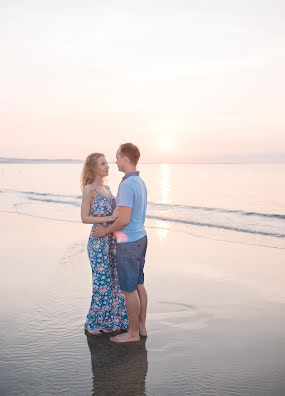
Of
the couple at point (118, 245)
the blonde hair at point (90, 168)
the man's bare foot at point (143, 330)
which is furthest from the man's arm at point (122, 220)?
the man's bare foot at point (143, 330)

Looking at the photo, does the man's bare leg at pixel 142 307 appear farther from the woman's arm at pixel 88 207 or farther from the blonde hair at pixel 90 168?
the blonde hair at pixel 90 168

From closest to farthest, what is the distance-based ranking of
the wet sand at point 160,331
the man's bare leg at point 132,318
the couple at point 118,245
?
the wet sand at point 160,331
the couple at point 118,245
the man's bare leg at point 132,318

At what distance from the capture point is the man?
4.14m

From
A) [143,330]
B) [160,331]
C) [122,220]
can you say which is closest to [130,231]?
[122,220]

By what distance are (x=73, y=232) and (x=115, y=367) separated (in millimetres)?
8227

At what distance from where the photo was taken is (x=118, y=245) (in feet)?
14.2

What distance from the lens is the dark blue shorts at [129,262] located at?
4.29 metres

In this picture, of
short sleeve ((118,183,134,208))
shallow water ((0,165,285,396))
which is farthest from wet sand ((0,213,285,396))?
short sleeve ((118,183,134,208))

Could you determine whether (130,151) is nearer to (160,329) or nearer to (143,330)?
(143,330)

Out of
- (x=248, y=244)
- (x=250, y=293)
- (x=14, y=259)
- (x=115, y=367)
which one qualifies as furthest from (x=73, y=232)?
(x=115, y=367)

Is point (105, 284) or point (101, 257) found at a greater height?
point (101, 257)

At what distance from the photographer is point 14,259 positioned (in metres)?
8.10

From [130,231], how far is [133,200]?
0.35m

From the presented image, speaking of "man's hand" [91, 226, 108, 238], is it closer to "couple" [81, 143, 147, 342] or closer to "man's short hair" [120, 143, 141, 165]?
"couple" [81, 143, 147, 342]
